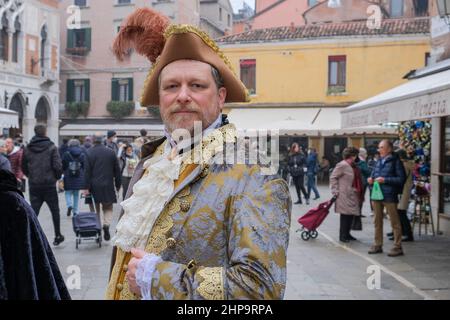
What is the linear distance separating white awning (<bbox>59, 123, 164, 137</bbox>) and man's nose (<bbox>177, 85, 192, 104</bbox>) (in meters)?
26.2

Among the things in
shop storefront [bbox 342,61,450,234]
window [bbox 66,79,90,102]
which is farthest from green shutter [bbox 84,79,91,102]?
shop storefront [bbox 342,61,450,234]

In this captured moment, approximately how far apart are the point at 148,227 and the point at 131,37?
73 centimetres

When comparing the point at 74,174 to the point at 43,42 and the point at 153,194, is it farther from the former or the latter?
the point at 43,42

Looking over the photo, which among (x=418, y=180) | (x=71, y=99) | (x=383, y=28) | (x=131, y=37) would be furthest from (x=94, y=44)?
(x=131, y=37)

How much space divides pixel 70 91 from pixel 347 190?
997 inches

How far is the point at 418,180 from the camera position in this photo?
9.16 m

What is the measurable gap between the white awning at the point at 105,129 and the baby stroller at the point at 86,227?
20649mm

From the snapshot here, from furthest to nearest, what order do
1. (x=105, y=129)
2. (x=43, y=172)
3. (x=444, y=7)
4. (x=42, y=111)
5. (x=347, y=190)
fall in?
1. (x=105, y=129)
2. (x=42, y=111)
3. (x=347, y=190)
4. (x=444, y=7)
5. (x=43, y=172)

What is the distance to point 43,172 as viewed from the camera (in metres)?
6.76

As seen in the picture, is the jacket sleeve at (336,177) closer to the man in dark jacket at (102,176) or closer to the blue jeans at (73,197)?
the man in dark jacket at (102,176)

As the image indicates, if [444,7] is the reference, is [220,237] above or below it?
below

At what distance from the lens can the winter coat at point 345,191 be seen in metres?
7.74

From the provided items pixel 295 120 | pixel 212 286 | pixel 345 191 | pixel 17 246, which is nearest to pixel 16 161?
pixel 345 191

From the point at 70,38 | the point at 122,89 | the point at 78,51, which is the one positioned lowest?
the point at 122,89
